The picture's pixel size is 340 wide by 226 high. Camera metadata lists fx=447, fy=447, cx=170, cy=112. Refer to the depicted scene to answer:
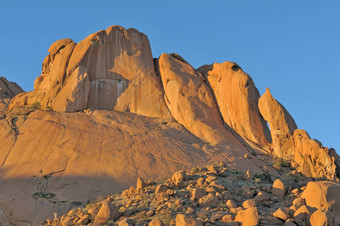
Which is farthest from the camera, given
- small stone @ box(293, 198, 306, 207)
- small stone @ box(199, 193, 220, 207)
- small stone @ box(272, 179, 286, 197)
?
small stone @ box(272, 179, 286, 197)

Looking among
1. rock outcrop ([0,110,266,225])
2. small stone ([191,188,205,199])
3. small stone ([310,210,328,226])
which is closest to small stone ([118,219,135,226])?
small stone ([191,188,205,199])

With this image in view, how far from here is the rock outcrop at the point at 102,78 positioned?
Result: 36.6m

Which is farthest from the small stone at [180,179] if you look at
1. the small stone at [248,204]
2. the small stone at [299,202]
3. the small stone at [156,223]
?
the small stone at [299,202]

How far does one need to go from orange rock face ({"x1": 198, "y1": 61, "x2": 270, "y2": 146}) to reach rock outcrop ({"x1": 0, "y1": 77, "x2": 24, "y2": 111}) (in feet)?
74.8

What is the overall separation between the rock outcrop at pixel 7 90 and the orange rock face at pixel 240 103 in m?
22.8

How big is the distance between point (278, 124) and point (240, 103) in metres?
3.55

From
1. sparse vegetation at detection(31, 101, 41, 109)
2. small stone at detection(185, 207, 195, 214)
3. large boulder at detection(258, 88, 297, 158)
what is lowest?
small stone at detection(185, 207, 195, 214)

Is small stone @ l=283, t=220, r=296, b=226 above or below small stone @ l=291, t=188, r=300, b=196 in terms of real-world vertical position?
below

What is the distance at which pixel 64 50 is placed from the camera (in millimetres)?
39594

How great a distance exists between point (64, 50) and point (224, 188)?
24255mm

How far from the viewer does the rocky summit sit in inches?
739

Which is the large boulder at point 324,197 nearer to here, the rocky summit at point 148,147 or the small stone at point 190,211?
the rocky summit at point 148,147

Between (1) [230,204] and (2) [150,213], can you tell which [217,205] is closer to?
(1) [230,204]

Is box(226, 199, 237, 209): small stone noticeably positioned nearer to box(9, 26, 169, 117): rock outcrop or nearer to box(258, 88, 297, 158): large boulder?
box(258, 88, 297, 158): large boulder
